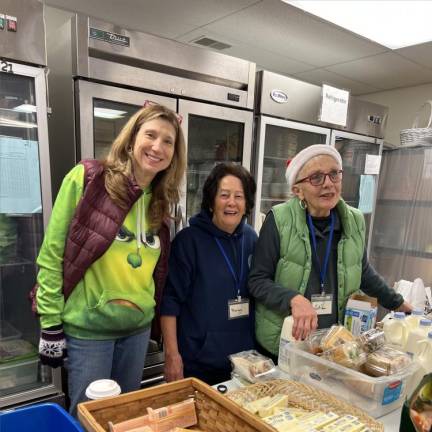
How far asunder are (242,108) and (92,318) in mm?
1720

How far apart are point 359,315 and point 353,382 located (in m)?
0.45

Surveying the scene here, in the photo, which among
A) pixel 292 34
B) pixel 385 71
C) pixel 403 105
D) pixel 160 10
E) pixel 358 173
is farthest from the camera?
pixel 403 105

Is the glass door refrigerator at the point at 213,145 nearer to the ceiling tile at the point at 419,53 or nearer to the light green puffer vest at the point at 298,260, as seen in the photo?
the light green puffer vest at the point at 298,260

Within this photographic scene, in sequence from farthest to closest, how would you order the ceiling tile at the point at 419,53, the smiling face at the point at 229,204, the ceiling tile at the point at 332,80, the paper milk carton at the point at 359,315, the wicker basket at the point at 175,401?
the ceiling tile at the point at 332,80 < the ceiling tile at the point at 419,53 < the smiling face at the point at 229,204 < the paper milk carton at the point at 359,315 < the wicker basket at the point at 175,401

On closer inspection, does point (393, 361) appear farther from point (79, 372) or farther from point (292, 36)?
point (292, 36)

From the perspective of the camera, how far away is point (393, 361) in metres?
1.15

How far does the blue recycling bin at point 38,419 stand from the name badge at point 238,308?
0.85m

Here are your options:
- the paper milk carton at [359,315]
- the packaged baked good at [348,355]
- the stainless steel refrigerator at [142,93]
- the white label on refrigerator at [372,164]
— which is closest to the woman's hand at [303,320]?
the packaged baked good at [348,355]

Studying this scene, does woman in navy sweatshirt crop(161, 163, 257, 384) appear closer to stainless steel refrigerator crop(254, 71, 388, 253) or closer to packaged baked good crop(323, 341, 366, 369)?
packaged baked good crop(323, 341, 366, 369)

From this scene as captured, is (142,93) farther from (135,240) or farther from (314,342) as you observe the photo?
(314,342)

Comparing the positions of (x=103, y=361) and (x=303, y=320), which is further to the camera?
(x=103, y=361)

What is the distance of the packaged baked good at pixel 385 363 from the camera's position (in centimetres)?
114

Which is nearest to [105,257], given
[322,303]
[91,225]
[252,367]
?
[91,225]

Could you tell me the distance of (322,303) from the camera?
1578 mm
